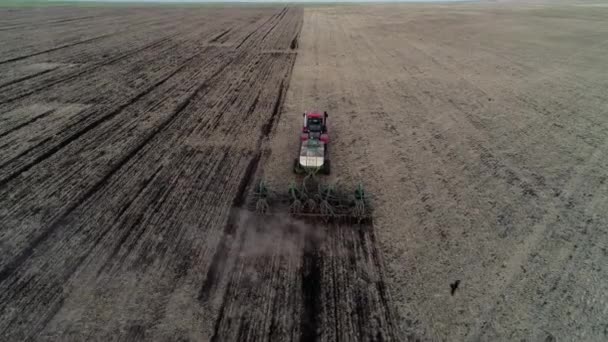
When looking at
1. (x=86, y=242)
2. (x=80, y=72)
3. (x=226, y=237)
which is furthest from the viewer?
(x=80, y=72)

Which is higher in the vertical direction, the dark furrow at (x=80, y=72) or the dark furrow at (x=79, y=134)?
the dark furrow at (x=80, y=72)

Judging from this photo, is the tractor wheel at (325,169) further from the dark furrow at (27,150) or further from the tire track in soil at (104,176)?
the dark furrow at (27,150)

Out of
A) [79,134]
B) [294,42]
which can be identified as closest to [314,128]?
[79,134]

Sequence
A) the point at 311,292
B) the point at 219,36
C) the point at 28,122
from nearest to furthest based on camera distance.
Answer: the point at 311,292 < the point at 28,122 < the point at 219,36

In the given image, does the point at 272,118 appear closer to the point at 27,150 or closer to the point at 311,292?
the point at 27,150

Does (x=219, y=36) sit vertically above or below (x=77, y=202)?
above

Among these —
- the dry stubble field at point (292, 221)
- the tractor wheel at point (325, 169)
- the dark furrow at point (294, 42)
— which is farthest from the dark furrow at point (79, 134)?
the dark furrow at point (294, 42)

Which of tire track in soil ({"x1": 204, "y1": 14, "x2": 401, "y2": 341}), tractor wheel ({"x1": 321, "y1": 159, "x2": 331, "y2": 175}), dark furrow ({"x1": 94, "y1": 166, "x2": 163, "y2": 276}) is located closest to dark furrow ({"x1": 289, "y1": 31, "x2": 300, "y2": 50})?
tractor wheel ({"x1": 321, "y1": 159, "x2": 331, "y2": 175})
